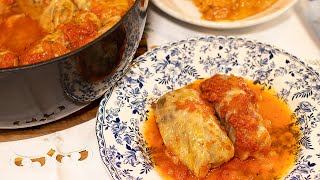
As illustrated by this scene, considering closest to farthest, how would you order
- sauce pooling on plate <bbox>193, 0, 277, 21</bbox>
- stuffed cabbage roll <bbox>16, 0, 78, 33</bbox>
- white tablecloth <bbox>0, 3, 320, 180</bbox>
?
white tablecloth <bbox>0, 3, 320, 180</bbox> → stuffed cabbage roll <bbox>16, 0, 78, 33</bbox> → sauce pooling on plate <bbox>193, 0, 277, 21</bbox>

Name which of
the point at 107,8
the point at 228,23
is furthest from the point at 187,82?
the point at 107,8

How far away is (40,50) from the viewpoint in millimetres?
1654

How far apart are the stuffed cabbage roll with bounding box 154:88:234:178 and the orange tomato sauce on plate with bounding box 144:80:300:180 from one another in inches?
1.4

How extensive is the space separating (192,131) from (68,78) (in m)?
0.45

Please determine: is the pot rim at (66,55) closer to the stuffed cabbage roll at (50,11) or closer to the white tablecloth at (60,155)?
the stuffed cabbage roll at (50,11)

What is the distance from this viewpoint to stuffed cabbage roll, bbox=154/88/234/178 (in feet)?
5.32

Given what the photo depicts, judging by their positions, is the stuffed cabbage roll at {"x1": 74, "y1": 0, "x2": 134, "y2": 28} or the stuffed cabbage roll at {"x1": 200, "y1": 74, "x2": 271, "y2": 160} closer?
the stuffed cabbage roll at {"x1": 200, "y1": 74, "x2": 271, "y2": 160}

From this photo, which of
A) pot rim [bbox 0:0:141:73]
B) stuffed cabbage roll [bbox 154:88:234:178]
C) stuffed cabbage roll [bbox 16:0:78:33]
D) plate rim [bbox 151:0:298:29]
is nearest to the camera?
pot rim [bbox 0:0:141:73]

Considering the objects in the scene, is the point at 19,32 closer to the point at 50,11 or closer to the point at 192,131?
the point at 50,11

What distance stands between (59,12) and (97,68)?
35 centimetres

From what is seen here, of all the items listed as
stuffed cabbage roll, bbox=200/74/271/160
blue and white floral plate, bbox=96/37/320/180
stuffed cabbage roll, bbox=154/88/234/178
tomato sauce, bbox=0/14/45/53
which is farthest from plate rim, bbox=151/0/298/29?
tomato sauce, bbox=0/14/45/53

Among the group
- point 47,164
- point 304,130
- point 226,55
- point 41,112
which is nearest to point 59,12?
point 41,112

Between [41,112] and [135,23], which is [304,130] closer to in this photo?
[135,23]

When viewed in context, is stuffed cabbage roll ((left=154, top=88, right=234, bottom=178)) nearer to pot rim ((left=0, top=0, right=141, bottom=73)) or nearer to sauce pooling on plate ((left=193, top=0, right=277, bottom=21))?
pot rim ((left=0, top=0, right=141, bottom=73))
